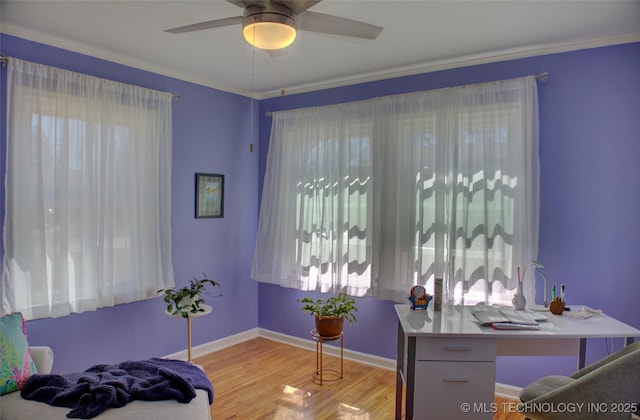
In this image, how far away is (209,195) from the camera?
4.02 metres

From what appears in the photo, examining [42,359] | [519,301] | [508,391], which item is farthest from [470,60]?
[42,359]

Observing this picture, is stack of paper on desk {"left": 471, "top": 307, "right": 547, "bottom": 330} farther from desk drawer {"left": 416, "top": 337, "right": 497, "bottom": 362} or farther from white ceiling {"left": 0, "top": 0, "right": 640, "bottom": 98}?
white ceiling {"left": 0, "top": 0, "right": 640, "bottom": 98}

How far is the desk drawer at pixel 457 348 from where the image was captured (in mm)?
2264

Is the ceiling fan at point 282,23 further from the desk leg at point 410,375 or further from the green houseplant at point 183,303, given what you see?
the green houseplant at point 183,303

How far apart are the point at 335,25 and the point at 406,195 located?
1777 millimetres

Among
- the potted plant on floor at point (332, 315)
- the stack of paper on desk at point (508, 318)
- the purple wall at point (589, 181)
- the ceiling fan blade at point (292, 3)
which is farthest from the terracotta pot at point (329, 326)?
the ceiling fan blade at point (292, 3)

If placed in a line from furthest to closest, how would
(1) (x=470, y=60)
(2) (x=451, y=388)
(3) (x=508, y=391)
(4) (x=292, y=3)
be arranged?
(1) (x=470, y=60)
(3) (x=508, y=391)
(2) (x=451, y=388)
(4) (x=292, y=3)

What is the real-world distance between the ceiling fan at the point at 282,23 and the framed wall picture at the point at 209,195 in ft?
6.71

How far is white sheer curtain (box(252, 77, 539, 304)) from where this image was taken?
9.91 ft

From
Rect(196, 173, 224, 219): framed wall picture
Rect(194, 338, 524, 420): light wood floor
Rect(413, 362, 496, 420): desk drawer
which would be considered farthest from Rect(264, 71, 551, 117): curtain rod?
Rect(196, 173, 224, 219): framed wall picture

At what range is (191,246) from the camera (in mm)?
3893

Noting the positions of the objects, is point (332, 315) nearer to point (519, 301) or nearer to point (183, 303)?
point (183, 303)

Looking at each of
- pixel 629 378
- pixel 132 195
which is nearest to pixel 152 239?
pixel 132 195

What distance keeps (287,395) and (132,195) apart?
1.96 meters
